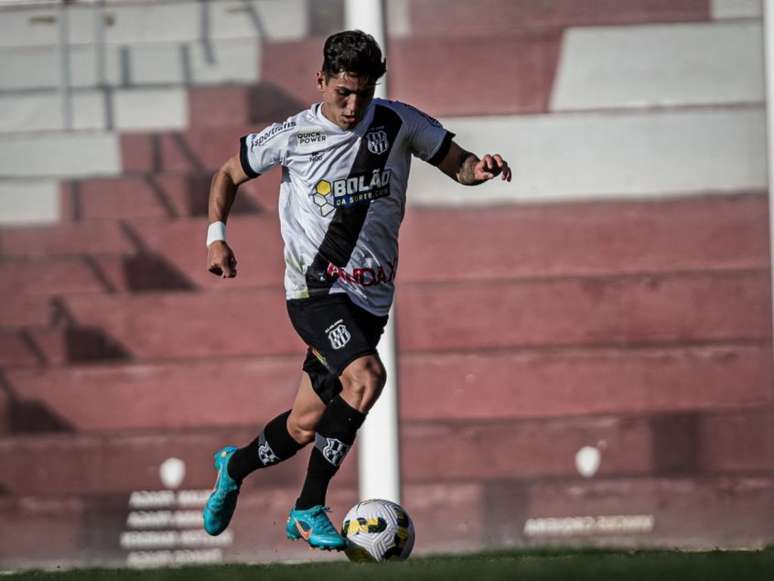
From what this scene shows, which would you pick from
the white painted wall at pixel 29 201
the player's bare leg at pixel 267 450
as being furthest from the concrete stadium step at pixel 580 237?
the player's bare leg at pixel 267 450

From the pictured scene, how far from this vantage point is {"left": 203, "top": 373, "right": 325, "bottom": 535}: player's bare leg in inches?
211

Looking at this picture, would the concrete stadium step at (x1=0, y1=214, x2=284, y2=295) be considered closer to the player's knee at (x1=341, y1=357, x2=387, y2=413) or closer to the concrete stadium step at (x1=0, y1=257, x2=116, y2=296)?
the concrete stadium step at (x1=0, y1=257, x2=116, y2=296)

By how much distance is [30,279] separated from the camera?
7.91 metres

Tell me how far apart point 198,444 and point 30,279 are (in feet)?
4.25

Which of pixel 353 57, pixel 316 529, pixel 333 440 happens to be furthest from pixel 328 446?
pixel 353 57

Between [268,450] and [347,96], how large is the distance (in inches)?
55.6

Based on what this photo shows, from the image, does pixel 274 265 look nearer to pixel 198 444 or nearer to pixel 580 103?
pixel 198 444

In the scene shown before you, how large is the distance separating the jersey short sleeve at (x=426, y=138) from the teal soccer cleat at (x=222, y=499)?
1421mm

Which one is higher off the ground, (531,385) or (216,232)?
(216,232)

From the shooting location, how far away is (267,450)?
17.8ft

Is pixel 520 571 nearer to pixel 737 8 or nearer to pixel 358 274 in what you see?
pixel 358 274

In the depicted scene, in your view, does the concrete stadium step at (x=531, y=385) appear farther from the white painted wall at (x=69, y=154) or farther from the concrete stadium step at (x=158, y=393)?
the white painted wall at (x=69, y=154)

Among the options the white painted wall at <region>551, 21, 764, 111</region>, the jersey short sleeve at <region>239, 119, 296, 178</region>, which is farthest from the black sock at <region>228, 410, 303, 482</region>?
the white painted wall at <region>551, 21, 764, 111</region>

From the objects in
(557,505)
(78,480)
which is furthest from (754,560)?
(78,480)
